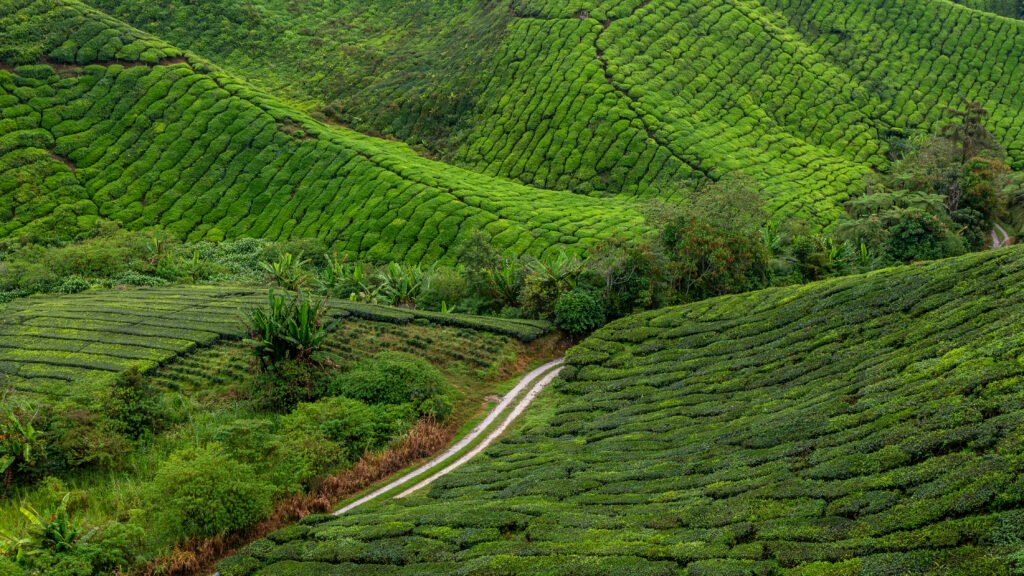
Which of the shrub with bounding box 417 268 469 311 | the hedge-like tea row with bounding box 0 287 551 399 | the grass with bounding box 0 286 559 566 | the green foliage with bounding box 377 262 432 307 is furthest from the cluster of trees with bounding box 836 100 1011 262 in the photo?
the green foliage with bounding box 377 262 432 307

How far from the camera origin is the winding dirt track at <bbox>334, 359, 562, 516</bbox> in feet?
69.6

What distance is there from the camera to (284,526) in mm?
19438

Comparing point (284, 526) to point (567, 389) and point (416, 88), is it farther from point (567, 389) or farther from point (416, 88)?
point (416, 88)

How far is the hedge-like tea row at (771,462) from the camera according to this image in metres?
12.2

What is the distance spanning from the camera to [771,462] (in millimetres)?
16484

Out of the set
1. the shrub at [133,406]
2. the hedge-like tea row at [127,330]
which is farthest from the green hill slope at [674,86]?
the shrub at [133,406]

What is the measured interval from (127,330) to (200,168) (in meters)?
25.3

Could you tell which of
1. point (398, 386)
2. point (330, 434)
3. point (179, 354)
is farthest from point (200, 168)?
point (330, 434)

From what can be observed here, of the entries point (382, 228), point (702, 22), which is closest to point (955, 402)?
point (382, 228)

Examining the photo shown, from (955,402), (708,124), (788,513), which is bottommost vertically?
(788,513)

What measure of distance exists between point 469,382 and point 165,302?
1558cm

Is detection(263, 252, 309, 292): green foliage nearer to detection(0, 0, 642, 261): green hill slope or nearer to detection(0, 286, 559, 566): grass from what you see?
detection(0, 286, 559, 566): grass

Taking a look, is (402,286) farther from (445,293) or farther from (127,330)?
(127,330)

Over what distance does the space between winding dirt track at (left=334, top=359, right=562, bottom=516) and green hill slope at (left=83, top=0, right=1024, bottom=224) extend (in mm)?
22727
